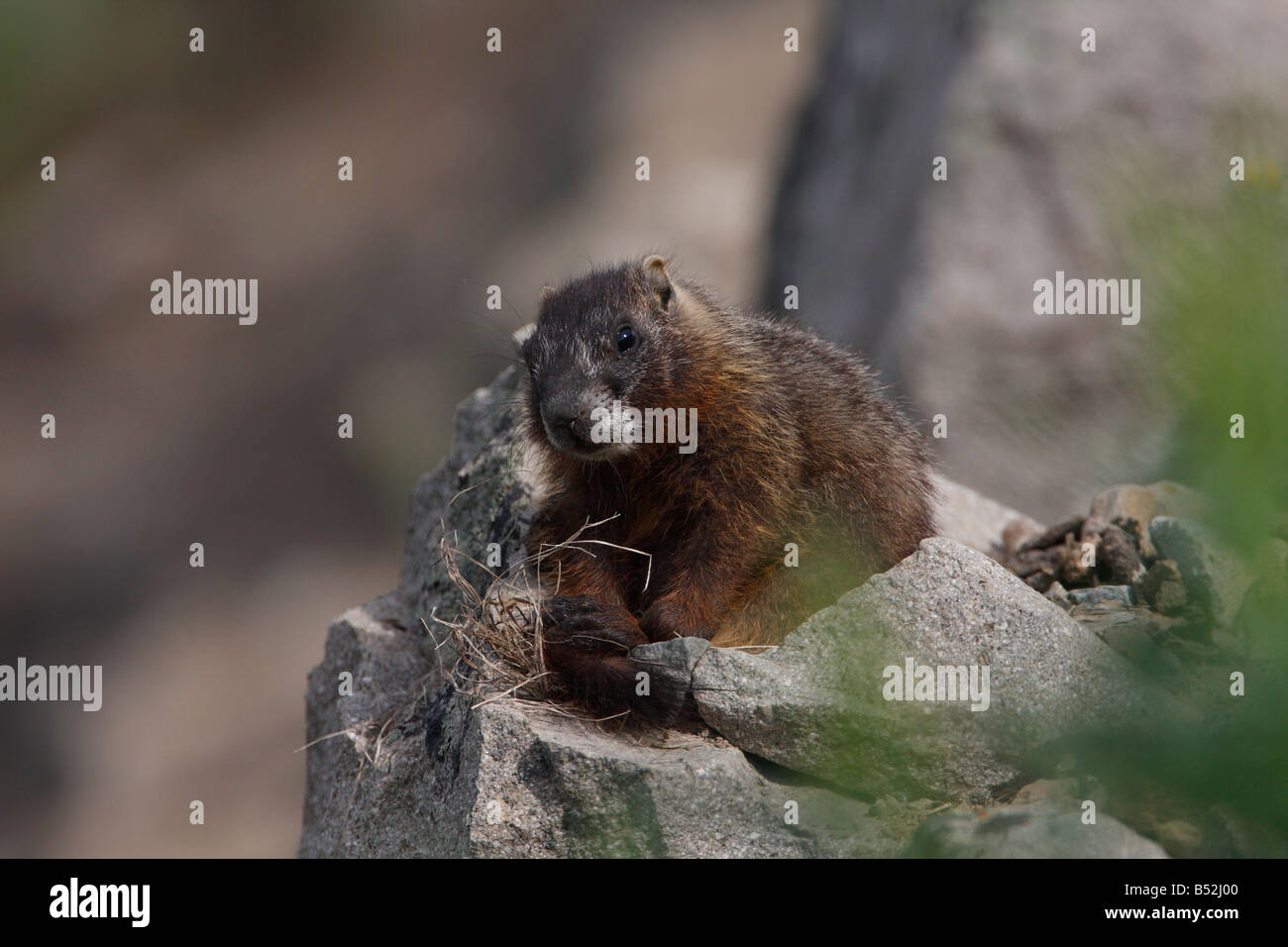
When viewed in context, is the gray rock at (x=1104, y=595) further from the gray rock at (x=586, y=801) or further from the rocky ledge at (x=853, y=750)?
the gray rock at (x=586, y=801)

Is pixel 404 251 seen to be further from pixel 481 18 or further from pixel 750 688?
pixel 750 688

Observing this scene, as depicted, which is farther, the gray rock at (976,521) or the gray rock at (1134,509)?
the gray rock at (976,521)

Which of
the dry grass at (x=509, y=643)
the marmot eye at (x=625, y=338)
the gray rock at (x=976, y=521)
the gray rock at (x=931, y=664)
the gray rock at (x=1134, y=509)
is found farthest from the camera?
the gray rock at (x=976, y=521)

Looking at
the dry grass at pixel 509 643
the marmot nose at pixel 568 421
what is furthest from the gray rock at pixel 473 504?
the marmot nose at pixel 568 421

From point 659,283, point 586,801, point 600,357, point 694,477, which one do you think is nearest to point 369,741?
point 586,801

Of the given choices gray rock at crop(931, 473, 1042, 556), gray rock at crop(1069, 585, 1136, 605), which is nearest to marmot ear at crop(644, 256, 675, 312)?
gray rock at crop(931, 473, 1042, 556)

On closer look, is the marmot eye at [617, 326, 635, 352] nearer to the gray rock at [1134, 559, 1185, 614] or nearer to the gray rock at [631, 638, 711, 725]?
the gray rock at [631, 638, 711, 725]
